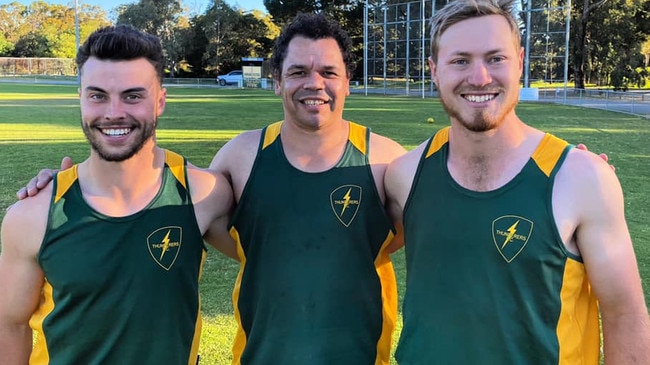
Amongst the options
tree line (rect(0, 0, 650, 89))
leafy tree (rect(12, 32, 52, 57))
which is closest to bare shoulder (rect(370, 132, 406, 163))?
tree line (rect(0, 0, 650, 89))

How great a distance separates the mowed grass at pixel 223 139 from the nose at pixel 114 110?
2278 mm

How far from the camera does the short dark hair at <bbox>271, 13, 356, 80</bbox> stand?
312 centimetres

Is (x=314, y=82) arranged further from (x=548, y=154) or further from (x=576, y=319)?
(x=576, y=319)

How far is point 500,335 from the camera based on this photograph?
2334mm

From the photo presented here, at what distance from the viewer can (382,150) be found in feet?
10.2

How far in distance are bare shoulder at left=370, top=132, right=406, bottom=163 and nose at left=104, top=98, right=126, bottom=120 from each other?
1233mm

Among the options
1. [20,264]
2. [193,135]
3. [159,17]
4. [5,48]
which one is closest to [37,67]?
[159,17]

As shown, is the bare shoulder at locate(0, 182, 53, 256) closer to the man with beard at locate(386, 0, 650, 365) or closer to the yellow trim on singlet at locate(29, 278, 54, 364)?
the yellow trim on singlet at locate(29, 278, 54, 364)

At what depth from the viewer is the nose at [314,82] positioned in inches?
118

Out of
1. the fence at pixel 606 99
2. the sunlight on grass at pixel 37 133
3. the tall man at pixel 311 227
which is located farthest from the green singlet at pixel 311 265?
the fence at pixel 606 99

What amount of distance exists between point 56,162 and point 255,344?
1003 cm

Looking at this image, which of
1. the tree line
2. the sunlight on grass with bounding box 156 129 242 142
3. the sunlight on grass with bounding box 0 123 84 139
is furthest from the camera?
the tree line

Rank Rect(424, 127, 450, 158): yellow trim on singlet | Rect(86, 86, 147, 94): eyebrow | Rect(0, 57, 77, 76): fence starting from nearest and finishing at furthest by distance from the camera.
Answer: Rect(86, 86, 147, 94): eyebrow → Rect(424, 127, 450, 158): yellow trim on singlet → Rect(0, 57, 77, 76): fence

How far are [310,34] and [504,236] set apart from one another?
145 centimetres
